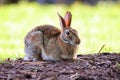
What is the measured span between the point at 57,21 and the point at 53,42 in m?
6.83

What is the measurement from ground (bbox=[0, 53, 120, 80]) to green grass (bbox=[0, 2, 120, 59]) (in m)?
1.62

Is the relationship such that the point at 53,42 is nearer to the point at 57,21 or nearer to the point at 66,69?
the point at 66,69

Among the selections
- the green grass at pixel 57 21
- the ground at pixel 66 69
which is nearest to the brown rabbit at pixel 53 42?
the ground at pixel 66 69

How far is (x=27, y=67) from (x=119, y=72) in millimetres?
1158

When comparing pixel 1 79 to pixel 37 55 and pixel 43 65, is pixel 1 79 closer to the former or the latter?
pixel 43 65

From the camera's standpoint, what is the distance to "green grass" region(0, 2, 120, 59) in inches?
425

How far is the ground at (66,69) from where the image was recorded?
590 centimetres

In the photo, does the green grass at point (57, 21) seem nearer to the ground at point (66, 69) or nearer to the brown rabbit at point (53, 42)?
the brown rabbit at point (53, 42)

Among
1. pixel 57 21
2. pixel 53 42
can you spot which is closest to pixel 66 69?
pixel 53 42

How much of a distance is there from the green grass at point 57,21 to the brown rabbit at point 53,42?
4.56 feet

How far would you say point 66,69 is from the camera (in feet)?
20.4

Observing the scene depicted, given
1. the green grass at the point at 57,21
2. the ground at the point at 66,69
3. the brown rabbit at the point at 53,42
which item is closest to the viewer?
the ground at the point at 66,69

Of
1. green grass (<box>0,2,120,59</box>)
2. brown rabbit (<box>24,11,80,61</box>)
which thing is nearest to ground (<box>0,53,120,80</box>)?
brown rabbit (<box>24,11,80,61</box>)

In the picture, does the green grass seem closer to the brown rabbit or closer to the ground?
the brown rabbit
